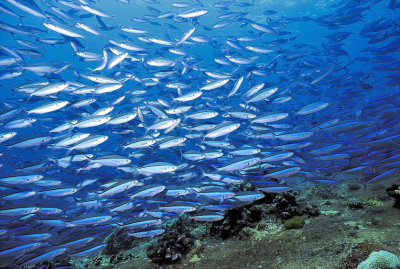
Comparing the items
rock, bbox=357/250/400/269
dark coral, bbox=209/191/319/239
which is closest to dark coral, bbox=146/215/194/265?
dark coral, bbox=209/191/319/239

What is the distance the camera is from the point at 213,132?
5.83m

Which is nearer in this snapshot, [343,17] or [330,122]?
[330,122]

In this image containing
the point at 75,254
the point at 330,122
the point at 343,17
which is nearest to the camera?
the point at 75,254

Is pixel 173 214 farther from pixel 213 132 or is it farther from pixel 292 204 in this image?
pixel 292 204

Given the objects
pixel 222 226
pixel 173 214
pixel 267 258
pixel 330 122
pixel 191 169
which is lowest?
pixel 267 258

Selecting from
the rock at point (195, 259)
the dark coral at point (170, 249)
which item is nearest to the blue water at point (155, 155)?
the dark coral at point (170, 249)

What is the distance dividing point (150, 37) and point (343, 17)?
11.0 metres

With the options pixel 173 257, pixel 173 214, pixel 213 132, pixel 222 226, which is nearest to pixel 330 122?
pixel 213 132

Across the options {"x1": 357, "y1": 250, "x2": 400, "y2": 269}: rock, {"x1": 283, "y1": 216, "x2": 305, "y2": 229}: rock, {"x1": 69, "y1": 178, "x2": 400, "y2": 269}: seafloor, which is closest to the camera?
{"x1": 357, "y1": 250, "x2": 400, "y2": 269}: rock

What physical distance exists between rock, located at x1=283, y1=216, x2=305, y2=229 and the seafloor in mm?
94

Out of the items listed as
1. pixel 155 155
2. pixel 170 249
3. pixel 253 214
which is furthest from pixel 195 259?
pixel 155 155

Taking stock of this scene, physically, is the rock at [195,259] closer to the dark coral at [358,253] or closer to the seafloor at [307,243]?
the seafloor at [307,243]

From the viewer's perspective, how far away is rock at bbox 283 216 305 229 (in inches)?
177

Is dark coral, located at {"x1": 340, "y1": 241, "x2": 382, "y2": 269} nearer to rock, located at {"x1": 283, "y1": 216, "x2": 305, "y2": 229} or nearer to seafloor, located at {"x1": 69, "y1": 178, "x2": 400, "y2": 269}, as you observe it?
seafloor, located at {"x1": 69, "y1": 178, "x2": 400, "y2": 269}
